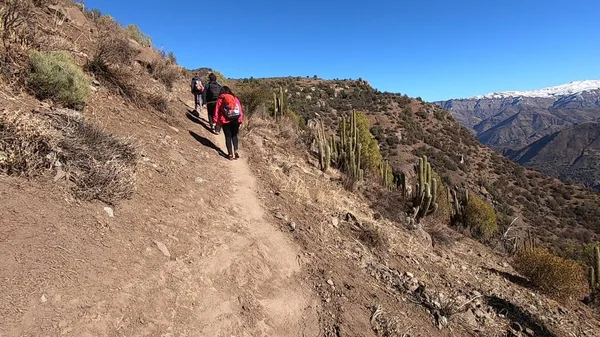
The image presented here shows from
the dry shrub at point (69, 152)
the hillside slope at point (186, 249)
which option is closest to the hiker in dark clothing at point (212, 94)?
the hillside slope at point (186, 249)

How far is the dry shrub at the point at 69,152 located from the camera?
151 inches

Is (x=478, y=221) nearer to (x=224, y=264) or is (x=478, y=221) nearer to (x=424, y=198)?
(x=424, y=198)

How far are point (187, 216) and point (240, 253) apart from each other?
0.98 meters

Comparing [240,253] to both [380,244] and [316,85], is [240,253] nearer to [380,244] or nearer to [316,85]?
[380,244]

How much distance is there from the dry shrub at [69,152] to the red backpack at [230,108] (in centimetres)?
352

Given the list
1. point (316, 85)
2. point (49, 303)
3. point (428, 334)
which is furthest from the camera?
point (316, 85)

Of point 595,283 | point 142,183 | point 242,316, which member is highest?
point 142,183

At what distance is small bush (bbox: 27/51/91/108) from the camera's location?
5.42 metres

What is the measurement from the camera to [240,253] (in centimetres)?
505

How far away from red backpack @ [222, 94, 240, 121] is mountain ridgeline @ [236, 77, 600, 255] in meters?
30.2

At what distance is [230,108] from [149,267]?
16.9ft

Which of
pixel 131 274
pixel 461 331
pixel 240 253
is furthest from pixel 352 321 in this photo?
pixel 131 274

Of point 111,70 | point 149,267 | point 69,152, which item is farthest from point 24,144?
point 111,70

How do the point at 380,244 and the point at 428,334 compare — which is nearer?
the point at 428,334
